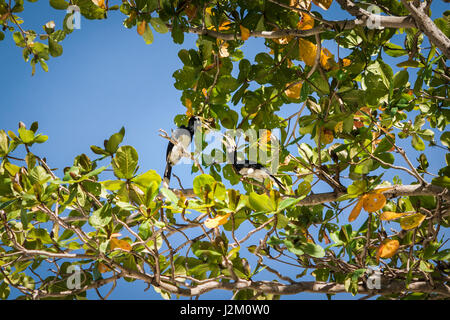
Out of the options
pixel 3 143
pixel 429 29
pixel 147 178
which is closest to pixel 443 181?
pixel 429 29

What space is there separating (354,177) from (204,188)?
2.30 feet

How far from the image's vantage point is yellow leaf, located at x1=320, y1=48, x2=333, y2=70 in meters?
1.19

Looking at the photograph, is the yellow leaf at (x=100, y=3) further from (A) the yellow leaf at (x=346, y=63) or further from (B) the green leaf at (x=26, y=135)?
(A) the yellow leaf at (x=346, y=63)

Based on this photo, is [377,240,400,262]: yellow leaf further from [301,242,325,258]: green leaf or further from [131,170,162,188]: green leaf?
[131,170,162,188]: green leaf

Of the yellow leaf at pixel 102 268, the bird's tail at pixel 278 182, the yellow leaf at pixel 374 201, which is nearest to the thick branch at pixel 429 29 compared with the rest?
the yellow leaf at pixel 374 201

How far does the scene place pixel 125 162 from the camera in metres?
0.94

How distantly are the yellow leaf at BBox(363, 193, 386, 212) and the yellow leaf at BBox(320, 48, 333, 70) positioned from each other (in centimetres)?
48

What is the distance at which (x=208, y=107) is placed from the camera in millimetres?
1418

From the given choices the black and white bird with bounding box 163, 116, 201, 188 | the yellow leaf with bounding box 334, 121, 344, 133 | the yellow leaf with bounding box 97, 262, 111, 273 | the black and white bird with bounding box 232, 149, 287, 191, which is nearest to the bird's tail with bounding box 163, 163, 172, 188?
the black and white bird with bounding box 163, 116, 201, 188

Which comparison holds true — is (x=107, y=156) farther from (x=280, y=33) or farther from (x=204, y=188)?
(x=280, y=33)

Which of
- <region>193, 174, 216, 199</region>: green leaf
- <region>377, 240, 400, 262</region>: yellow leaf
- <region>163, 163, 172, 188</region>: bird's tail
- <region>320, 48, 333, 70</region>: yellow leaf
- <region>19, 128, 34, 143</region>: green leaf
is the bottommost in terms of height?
<region>377, 240, 400, 262</region>: yellow leaf

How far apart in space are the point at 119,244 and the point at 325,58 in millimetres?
890

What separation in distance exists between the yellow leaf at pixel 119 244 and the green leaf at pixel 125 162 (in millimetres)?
187
